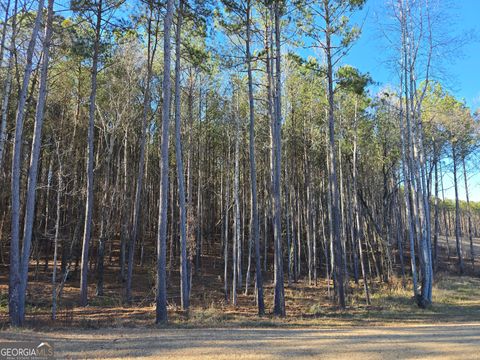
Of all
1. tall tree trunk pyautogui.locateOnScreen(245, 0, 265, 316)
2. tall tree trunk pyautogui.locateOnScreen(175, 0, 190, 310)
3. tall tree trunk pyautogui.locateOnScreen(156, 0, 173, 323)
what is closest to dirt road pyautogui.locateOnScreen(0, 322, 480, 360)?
tall tree trunk pyautogui.locateOnScreen(156, 0, 173, 323)

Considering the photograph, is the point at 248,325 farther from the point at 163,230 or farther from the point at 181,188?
the point at 181,188

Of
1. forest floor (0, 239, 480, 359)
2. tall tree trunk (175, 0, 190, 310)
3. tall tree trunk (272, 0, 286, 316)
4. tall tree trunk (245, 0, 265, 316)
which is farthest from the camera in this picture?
tall tree trunk (245, 0, 265, 316)

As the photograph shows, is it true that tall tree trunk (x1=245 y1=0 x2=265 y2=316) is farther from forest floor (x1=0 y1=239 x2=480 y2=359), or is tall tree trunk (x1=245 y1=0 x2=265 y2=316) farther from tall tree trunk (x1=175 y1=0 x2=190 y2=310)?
tall tree trunk (x1=175 y1=0 x2=190 y2=310)

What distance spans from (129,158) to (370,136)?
1514 cm

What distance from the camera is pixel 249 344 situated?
6.67 m

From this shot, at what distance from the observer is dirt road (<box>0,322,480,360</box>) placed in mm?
5848

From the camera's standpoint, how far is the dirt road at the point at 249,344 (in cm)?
585

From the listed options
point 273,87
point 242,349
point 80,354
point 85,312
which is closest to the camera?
point 80,354

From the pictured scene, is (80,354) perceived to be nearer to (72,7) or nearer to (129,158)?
(72,7)

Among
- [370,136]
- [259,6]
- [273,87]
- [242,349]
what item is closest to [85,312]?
[242,349]

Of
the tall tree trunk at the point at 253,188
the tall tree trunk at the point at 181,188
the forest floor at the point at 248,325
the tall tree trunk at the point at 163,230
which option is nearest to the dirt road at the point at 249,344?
the forest floor at the point at 248,325

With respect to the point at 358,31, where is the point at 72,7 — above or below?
below

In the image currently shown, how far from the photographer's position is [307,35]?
15.5 m

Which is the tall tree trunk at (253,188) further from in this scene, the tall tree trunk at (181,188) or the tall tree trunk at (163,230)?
the tall tree trunk at (163,230)
